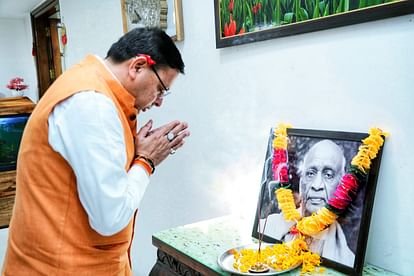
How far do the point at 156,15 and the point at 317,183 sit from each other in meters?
1.23

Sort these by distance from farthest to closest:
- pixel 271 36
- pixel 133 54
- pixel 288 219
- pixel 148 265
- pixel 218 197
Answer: pixel 148 265, pixel 218 197, pixel 271 36, pixel 288 219, pixel 133 54

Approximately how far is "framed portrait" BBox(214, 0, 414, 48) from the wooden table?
2.34 feet

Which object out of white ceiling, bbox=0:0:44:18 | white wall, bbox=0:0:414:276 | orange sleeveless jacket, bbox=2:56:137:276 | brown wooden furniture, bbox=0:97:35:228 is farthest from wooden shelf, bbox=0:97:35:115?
orange sleeveless jacket, bbox=2:56:137:276

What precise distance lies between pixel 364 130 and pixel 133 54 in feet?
2.28

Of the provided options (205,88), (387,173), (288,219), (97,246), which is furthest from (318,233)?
(205,88)

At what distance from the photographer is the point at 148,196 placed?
239cm

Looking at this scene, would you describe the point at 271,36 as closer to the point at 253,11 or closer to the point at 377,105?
the point at 253,11

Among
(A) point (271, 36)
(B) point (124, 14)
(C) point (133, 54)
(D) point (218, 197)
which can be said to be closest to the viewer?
(C) point (133, 54)

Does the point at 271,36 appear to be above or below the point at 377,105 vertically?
above

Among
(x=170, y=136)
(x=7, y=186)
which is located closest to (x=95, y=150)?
(x=170, y=136)

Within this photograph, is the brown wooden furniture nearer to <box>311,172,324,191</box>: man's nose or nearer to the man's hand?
the man's hand

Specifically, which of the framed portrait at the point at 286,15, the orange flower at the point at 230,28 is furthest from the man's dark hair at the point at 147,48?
the orange flower at the point at 230,28

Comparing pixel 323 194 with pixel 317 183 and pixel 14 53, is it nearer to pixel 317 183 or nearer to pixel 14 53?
pixel 317 183

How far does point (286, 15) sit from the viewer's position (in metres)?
1.34
